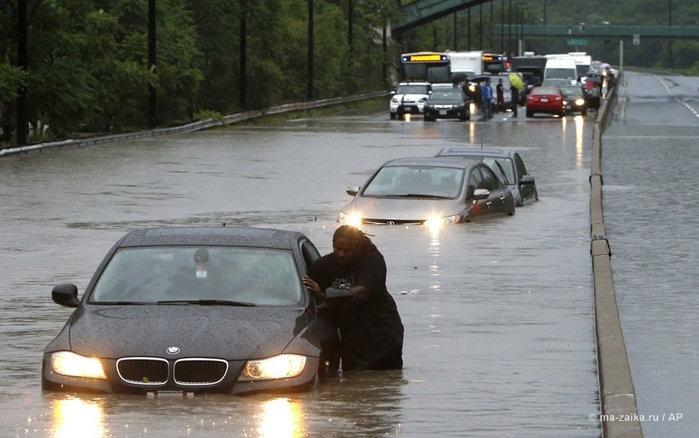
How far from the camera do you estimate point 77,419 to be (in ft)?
32.1

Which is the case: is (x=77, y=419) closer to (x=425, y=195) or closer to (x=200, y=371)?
(x=200, y=371)

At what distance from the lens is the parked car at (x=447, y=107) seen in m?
74.3

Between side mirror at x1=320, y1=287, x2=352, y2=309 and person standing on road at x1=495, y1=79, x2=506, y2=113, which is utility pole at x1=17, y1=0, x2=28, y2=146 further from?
person standing on road at x1=495, y1=79, x2=506, y2=113

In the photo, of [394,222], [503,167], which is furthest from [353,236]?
[503,167]

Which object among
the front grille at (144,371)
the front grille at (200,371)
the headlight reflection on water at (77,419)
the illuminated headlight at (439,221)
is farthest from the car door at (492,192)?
the headlight reflection on water at (77,419)

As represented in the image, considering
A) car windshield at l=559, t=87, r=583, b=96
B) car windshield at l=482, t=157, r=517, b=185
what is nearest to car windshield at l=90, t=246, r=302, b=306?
car windshield at l=482, t=157, r=517, b=185

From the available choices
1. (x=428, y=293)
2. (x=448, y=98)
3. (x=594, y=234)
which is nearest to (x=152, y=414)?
(x=428, y=293)

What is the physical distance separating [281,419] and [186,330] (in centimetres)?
108

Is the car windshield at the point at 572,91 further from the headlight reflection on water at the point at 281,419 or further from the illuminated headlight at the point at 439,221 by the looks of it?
the headlight reflection on water at the point at 281,419

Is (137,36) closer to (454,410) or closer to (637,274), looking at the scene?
(637,274)

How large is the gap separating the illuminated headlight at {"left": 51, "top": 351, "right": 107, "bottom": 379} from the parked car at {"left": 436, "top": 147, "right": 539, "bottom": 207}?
2065cm

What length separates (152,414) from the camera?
9906mm

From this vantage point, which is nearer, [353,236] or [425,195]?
[353,236]

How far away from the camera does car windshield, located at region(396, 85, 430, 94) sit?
271ft
